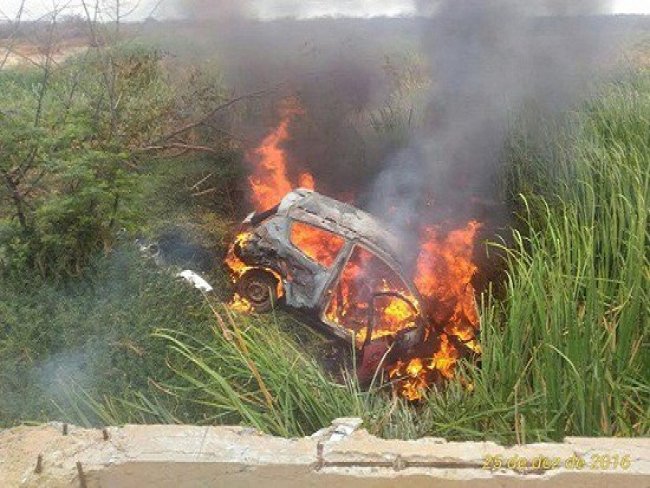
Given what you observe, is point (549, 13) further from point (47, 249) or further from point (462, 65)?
point (47, 249)

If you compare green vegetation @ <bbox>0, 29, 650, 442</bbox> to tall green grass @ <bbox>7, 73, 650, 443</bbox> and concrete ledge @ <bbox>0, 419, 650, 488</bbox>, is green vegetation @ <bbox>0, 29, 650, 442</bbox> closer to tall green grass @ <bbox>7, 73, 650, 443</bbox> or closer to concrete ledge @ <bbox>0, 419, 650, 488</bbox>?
tall green grass @ <bbox>7, 73, 650, 443</bbox>

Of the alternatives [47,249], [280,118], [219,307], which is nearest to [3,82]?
[280,118]

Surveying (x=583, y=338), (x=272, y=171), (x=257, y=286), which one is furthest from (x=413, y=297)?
(x=272, y=171)

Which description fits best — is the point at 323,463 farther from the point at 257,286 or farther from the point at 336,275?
the point at 257,286

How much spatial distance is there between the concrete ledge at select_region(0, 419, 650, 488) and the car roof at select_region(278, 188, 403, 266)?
13.6ft

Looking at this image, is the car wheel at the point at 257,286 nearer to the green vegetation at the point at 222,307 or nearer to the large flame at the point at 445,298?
the green vegetation at the point at 222,307

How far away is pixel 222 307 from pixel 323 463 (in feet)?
10.5

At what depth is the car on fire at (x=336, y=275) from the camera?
6.56 metres

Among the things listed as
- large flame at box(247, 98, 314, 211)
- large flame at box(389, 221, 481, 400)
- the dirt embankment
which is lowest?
large flame at box(389, 221, 481, 400)

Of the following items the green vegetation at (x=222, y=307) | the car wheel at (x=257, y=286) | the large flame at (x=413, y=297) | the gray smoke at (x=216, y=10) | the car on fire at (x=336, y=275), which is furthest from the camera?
the gray smoke at (x=216, y=10)
